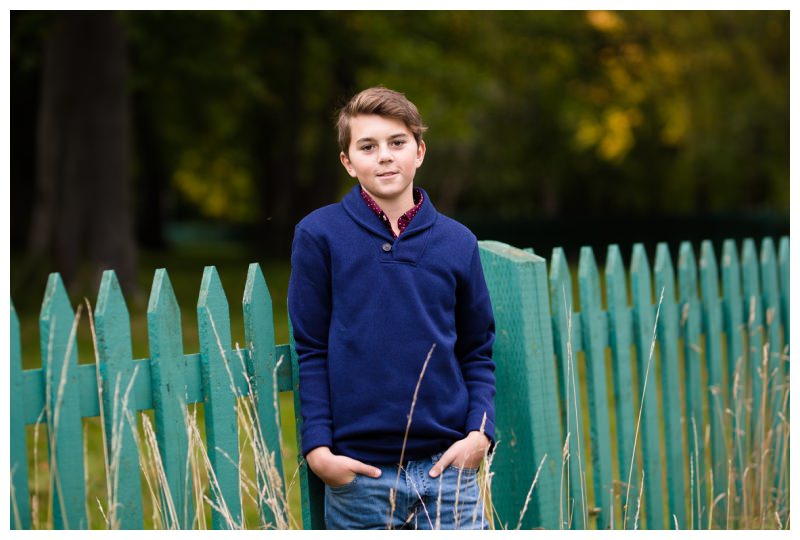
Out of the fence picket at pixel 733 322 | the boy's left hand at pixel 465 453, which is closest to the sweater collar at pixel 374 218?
the boy's left hand at pixel 465 453

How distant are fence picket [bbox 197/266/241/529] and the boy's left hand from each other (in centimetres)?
54

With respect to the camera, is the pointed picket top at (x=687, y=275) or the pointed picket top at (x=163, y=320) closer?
the pointed picket top at (x=163, y=320)

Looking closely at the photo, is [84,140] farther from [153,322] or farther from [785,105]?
[785,105]

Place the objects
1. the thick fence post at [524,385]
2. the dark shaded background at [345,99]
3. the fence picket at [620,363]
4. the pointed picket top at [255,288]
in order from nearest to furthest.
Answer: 1. the pointed picket top at [255,288]
2. the thick fence post at [524,385]
3. the fence picket at [620,363]
4. the dark shaded background at [345,99]

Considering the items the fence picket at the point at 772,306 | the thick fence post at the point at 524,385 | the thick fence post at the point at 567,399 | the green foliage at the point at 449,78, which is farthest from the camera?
the green foliage at the point at 449,78

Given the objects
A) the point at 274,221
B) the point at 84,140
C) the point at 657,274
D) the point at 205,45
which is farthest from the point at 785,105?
the point at 657,274

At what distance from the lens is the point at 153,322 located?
2104mm

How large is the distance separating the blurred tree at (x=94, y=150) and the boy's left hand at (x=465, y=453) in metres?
7.49

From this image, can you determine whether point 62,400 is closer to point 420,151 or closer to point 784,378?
point 420,151

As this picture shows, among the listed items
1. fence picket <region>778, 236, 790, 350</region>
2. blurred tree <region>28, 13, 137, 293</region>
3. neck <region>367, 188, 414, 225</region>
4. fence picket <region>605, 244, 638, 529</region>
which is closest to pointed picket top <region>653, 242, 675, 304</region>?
fence picket <region>605, 244, 638, 529</region>

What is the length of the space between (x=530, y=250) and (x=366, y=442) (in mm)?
1022

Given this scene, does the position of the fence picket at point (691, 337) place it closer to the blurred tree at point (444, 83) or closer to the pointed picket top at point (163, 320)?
the pointed picket top at point (163, 320)

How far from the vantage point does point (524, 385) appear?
2.59 m

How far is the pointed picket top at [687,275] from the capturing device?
3476 millimetres
